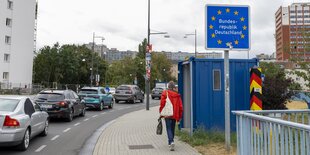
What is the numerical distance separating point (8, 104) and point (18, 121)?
1011 mm

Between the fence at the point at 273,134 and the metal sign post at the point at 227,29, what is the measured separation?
2.42 m

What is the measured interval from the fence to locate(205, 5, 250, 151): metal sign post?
7.94ft

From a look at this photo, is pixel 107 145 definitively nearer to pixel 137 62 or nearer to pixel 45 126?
pixel 45 126

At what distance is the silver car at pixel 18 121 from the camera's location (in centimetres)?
797

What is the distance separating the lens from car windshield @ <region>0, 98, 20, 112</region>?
866 cm

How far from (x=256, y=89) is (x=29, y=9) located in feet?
160

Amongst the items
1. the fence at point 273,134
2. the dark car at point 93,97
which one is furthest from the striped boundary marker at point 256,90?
the dark car at point 93,97

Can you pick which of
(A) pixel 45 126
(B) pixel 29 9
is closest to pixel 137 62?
(B) pixel 29 9

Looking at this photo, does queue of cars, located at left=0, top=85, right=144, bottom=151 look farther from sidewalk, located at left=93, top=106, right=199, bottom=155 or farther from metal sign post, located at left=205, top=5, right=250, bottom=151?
metal sign post, located at left=205, top=5, right=250, bottom=151

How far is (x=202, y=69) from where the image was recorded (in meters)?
10.6

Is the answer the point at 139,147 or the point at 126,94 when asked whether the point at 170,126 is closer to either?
the point at 139,147

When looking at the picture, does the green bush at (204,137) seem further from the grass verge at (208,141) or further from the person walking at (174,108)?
the person walking at (174,108)

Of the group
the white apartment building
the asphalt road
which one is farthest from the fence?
the white apartment building

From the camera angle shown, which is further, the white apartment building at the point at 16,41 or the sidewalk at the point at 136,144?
the white apartment building at the point at 16,41
